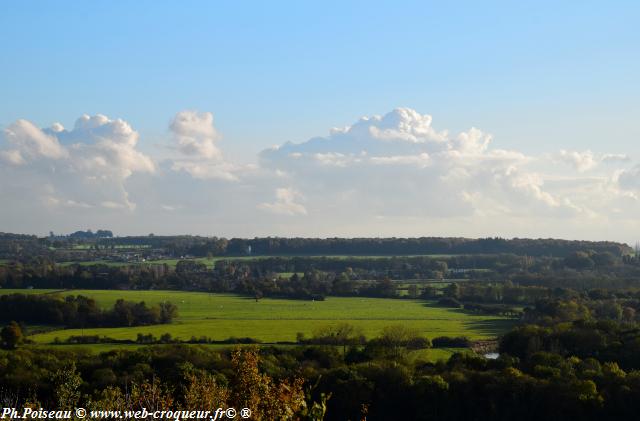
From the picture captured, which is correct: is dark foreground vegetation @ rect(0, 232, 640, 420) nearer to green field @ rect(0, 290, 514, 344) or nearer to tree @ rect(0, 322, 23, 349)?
tree @ rect(0, 322, 23, 349)

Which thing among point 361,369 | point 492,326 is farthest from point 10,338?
point 492,326

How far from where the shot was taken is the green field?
8169 centimetres

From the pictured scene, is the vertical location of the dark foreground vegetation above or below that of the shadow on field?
above

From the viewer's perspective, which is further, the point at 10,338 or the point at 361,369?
the point at 10,338

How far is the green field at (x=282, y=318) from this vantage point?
8169 centimetres

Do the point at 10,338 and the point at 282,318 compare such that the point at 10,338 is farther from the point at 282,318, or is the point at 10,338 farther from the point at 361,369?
the point at 361,369

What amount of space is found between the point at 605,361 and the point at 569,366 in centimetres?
887

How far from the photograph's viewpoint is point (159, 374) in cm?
5094

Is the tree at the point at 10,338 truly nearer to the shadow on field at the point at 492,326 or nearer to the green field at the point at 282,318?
the green field at the point at 282,318

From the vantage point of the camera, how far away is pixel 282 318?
318 ft

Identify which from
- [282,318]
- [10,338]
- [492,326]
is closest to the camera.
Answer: [10,338]

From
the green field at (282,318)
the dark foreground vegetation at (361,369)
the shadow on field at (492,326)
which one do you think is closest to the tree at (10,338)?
the dark foreground vegetation at (361,369)

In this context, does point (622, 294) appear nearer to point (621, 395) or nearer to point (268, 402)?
point (621, 395)

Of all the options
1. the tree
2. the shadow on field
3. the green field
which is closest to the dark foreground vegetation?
the tree
